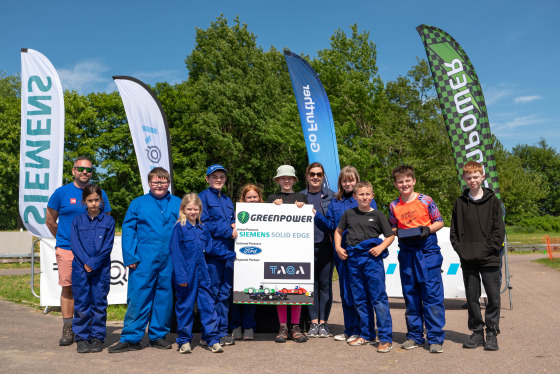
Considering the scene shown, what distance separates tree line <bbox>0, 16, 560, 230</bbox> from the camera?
28.5 metres

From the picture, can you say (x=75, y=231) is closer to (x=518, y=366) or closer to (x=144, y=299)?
(x=144, y=299)

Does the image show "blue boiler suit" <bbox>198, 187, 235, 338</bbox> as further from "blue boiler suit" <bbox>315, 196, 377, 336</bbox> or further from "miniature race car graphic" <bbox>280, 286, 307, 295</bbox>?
"blue boiler suit" <bbox>315, 196, 377, 336</bbox>

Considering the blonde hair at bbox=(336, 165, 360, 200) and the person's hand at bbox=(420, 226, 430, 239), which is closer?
the person's hand at bbox=(420, 226, 430, 239)

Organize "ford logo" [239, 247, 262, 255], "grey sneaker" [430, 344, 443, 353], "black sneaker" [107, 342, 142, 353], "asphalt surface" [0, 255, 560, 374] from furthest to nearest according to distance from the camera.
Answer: "ford logo" [239, 247, 262, 255]
"black sneaker" [107, 342, 142, 353]
"grey sneaker" [430, 344, 443, 353]
"asphalt surface" [0, 255, 560, 374]

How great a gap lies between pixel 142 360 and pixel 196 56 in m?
32.1

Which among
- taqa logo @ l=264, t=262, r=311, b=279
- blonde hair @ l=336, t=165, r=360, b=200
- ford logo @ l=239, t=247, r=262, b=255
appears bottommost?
taqa logo @ l=264, t=262, r=311, b=279

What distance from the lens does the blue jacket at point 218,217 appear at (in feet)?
18.2

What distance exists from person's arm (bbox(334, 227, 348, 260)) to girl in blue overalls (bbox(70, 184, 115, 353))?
263 cm

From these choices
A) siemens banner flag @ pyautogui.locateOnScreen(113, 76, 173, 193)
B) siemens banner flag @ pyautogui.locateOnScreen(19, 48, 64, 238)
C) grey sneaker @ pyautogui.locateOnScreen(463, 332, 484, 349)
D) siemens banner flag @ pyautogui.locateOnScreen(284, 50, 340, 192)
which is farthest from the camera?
siemens banner flag @ pyautogui.locateOnScreen(284, 50, 340, 192)

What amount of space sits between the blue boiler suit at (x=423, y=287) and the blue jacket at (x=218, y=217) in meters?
2.06

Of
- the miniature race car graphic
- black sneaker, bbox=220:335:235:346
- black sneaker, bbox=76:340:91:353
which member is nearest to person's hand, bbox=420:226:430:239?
the miniature race car graphic

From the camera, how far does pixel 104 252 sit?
5.38m

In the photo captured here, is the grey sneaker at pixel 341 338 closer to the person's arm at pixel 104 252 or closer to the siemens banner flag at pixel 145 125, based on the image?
the person's arm at pixel 104 252

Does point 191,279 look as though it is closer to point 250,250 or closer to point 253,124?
point 250,250
